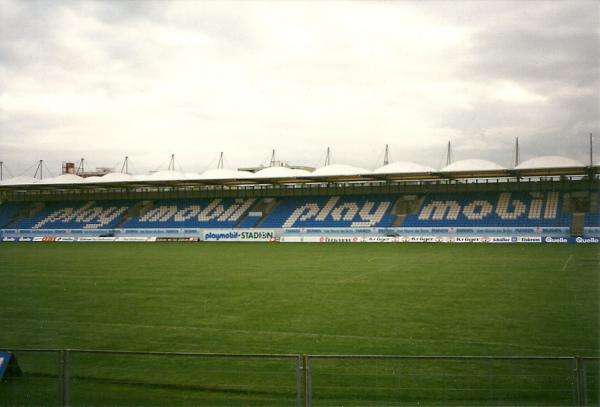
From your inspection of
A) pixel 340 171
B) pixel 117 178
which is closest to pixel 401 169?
pixel 340 171

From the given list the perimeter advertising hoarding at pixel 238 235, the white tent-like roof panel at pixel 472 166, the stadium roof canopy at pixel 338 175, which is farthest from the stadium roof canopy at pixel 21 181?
the white tent-like roof panel at pixel 472 166

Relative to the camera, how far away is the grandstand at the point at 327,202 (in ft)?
166

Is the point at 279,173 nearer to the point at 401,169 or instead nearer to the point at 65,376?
the point at 401,169

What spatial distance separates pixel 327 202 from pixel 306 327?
48502 mm

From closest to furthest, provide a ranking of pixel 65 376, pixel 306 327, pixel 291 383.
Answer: pixel 65 376 → pixel 291 383 → pixel 306 327

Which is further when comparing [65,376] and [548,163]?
[548,163]

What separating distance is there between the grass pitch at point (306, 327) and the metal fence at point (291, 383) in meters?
0.04

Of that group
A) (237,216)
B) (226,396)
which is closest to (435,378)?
(226,396)

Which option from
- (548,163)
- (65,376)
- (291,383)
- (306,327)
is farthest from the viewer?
(548,163)

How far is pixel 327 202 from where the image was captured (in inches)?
2452

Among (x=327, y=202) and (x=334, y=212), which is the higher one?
(x=327, y=202)

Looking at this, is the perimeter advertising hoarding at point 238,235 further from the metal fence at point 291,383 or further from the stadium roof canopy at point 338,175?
the metal fence at point 291,383

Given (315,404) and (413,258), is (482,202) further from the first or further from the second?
(315,404)

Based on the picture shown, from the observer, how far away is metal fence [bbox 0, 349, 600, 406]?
8.64m
